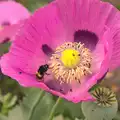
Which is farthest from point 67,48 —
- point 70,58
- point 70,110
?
point 70,110

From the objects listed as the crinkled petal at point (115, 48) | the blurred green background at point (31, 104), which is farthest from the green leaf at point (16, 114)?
the crinkled petal at point (115, 48)

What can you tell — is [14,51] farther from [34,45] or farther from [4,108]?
[4,108]

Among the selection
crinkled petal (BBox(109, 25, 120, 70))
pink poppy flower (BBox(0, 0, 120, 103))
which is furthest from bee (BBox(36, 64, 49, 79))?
crinkled petal (BBox(109, 25, 120, 70))

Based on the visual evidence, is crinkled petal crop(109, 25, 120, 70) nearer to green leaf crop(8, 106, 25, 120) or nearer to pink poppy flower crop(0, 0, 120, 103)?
pink poppy flower crop(0, 0, 120, 103)

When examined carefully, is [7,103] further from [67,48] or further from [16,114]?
[67,48]

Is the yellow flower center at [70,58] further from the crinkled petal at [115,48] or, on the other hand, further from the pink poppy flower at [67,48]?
the crinkled petal at [115,48]
